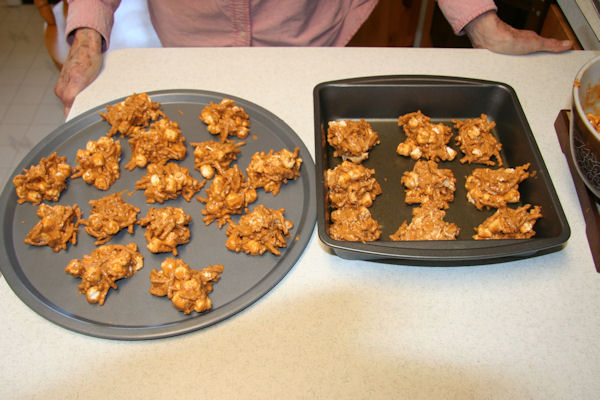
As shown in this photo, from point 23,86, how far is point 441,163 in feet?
9.09

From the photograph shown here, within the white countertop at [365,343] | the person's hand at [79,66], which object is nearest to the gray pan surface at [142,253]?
the white countertop at [365,343]

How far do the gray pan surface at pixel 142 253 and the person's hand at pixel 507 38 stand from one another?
744mm

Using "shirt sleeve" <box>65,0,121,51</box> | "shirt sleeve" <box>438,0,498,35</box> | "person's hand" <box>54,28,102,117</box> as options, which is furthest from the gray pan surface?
"shirt sleeve" <box>438,0,498,35</box>

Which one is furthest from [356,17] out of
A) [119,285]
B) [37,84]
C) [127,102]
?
[37,84]

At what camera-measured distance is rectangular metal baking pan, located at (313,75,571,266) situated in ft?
2.93

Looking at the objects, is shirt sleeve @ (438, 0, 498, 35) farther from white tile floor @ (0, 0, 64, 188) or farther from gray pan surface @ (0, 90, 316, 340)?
white tile floor @ (0, 0, 64, 188)

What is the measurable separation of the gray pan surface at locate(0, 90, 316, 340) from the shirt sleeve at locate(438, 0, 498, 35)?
681 mm

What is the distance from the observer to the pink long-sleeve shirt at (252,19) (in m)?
1.36

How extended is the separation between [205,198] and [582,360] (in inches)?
36.3

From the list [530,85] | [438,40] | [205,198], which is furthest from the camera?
[438,40]

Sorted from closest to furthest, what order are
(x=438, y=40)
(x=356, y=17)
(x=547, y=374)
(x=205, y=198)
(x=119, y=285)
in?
(x=547, y=374)
(x=119, y=285)
(x=205, y=198)
(x=356, y=17)
(x=438, y=40)

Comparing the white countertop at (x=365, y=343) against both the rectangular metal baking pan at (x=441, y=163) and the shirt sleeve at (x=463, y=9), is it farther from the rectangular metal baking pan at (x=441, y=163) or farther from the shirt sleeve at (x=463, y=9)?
the shirt sleeve at (x=463, y=9)

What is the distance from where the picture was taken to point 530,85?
52.5 inches

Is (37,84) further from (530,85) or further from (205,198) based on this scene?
(530,85)
